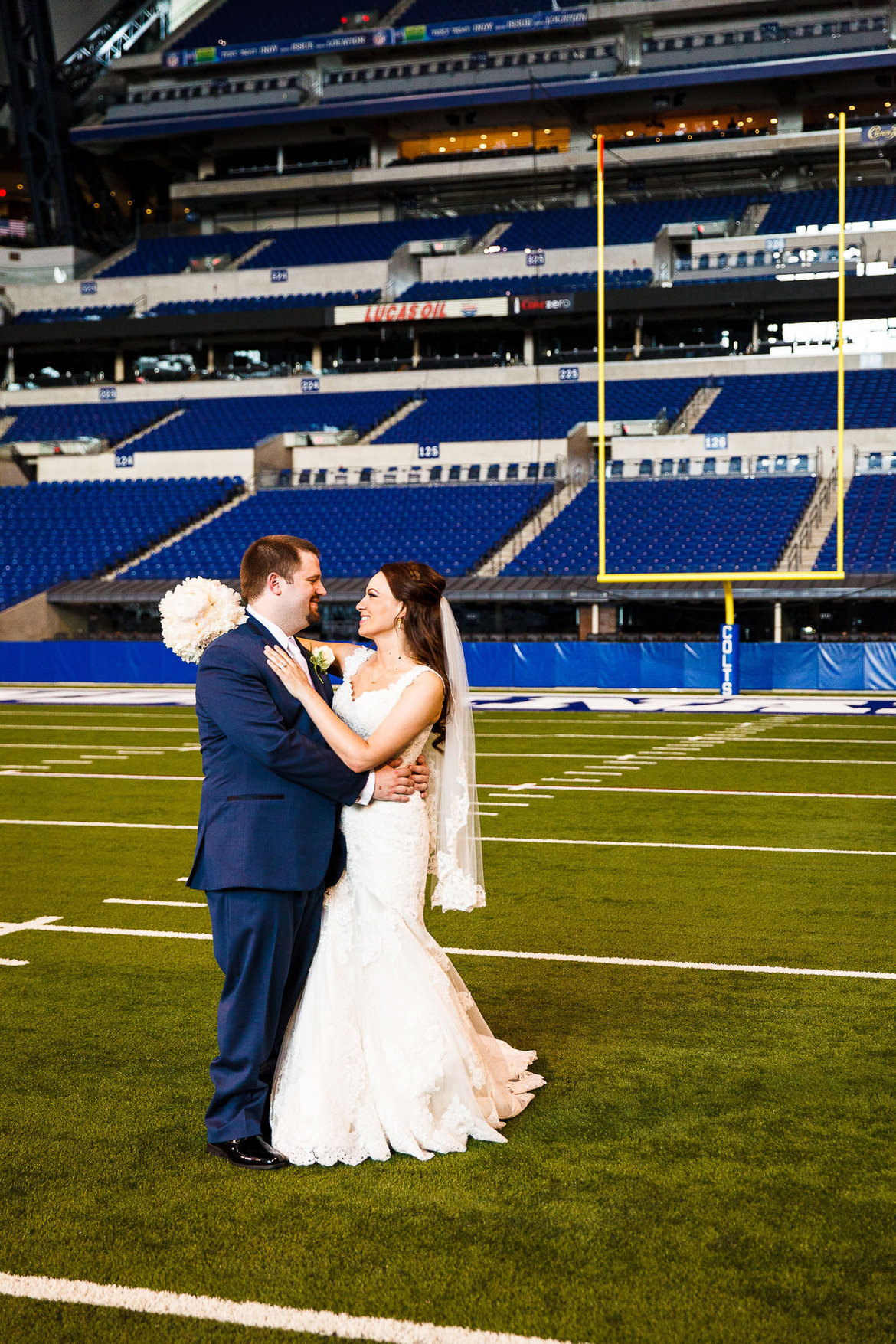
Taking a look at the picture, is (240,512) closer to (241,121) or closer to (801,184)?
(241,121)

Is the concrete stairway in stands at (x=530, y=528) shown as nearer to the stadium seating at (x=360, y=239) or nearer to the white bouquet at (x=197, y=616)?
the stadium seating at (x=360, y=239)

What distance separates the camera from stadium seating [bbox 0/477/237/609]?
2789cm

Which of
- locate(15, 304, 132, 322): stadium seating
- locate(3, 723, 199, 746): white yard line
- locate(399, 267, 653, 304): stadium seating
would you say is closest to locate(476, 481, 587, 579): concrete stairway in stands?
locate(399, 267, 653, 304): stadium seating

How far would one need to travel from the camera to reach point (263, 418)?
108 feet

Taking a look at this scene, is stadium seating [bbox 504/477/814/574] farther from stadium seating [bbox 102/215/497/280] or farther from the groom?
the groom

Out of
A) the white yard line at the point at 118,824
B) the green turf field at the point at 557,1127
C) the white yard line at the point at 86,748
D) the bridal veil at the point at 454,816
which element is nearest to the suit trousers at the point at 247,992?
the green turf field at the point at 557,1127

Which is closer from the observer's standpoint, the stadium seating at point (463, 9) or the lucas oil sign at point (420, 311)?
the lucas oil sign at point (420, 311)

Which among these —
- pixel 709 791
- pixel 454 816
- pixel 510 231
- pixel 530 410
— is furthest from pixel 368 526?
pixel 454 816

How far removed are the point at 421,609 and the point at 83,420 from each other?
109ft

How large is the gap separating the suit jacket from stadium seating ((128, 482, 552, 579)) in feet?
71.8

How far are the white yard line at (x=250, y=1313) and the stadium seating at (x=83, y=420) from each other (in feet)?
107

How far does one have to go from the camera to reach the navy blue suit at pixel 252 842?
10.4 ft

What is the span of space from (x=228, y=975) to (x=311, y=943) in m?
0.24

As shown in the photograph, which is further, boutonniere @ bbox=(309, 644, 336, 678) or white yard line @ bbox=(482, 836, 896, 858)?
white yard line @ bbox=(482, 836, 896, 858)
